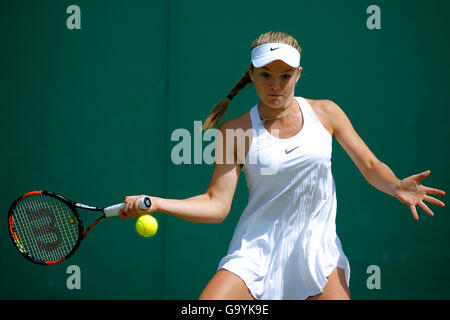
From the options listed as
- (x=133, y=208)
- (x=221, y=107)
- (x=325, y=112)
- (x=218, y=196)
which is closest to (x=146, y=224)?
(x=133, y=208)

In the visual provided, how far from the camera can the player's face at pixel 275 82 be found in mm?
2746

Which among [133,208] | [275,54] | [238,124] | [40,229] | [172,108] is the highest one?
[275,54]

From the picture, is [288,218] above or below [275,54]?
below

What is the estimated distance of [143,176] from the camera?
4055 millimetres

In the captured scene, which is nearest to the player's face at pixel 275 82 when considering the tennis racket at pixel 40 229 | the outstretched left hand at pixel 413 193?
the outstretched left hand at pixel 413 193

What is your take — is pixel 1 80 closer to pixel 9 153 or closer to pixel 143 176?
pixel 9 153

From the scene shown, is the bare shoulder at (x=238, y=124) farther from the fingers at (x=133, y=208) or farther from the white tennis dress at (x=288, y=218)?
the fingers at (x=133, y=208)

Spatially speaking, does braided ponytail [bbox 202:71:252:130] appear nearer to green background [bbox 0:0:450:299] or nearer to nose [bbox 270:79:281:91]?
nose [bbox 270:79:281:91]

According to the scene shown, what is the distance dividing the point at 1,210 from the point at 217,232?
1.35m

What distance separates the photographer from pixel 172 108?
402 centimetres

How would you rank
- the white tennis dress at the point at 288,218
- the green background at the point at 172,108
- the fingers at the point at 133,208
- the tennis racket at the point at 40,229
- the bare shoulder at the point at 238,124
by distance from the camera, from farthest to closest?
the green background at the point at 172,108
the tennis racket at the point at 40,229
the bare shoulder at the point at 238,124
the white tennis dress at the point at 288,218
the fingers at the point at 133,208

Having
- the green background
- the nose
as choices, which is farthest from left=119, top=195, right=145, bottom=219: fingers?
the green background

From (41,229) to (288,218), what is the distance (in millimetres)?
1128

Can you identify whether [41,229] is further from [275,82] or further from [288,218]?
[275,82]
